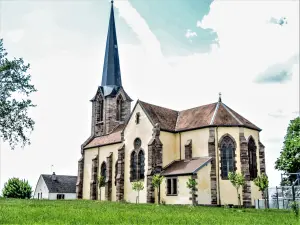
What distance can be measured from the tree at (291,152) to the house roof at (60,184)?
41.0 metres

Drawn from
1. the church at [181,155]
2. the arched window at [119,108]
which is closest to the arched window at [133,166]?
the church at [181,155]

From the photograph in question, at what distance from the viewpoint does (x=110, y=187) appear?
145 feet

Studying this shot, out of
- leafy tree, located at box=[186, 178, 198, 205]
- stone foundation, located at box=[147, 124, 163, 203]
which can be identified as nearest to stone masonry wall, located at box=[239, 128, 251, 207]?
leafy tree, located at box=[186, 178, 198, 205]

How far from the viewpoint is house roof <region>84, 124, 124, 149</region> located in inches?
1837

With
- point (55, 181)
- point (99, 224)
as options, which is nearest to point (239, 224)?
point (99, 224)

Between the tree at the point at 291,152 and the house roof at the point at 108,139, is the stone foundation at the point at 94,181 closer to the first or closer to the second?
the house roof at the point at 108,139

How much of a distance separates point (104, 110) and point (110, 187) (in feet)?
46.1

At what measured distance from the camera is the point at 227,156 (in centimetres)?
3675

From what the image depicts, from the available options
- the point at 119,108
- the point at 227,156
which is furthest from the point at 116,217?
the point at 119,108

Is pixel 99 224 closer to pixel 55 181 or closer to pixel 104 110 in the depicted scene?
pixel 104 110

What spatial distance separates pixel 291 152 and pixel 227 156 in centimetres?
1062

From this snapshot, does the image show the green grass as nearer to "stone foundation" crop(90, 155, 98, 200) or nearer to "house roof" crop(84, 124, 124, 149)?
"house roof" crop(84, 124, 124, 149)

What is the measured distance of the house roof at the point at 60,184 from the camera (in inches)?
2638

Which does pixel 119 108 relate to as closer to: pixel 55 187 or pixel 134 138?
pixel 134 138
